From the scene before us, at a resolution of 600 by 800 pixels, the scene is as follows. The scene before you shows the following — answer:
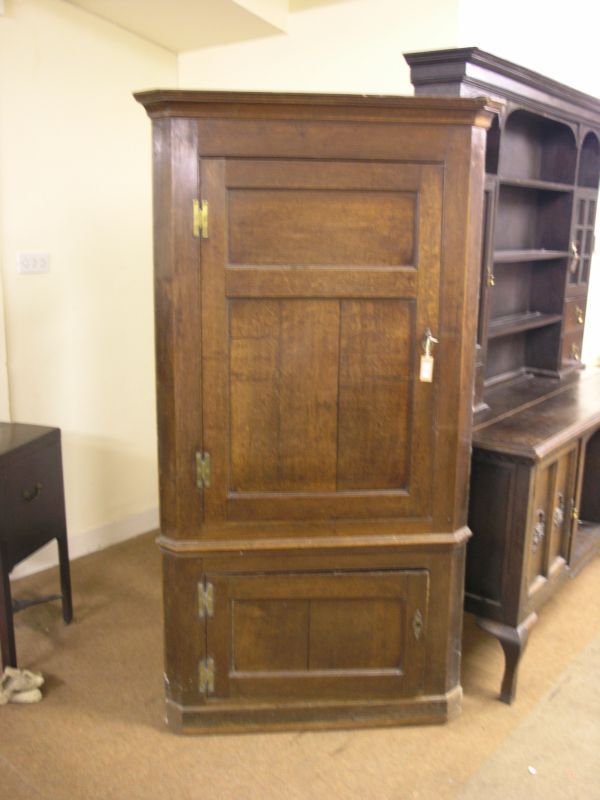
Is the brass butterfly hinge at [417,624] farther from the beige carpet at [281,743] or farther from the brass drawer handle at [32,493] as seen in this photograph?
the brass drawer handle at [32,493]

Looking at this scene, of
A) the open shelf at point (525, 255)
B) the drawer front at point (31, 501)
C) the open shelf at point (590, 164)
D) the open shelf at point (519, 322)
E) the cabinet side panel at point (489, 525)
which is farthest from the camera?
the open shelf at point (590, 164)

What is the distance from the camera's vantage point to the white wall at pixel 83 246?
2.84 metres

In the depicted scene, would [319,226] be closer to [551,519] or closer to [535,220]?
[551,519]

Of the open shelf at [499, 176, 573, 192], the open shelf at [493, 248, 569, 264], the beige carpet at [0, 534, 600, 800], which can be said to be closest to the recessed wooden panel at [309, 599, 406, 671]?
the beige carpet at [0, 534, 600, 800]

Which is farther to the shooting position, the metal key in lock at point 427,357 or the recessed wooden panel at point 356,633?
the recessed wooden panel at point 356,633

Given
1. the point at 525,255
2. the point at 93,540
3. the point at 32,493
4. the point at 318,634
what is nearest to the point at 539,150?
the point at 525,255

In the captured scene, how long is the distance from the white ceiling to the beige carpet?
89.8 inches

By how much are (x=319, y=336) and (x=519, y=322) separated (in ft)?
4.46

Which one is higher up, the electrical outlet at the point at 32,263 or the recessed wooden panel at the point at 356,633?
the electrical outlet at the point at 32,263

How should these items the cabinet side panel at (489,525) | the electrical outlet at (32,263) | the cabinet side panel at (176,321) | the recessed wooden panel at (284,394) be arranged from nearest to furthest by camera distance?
the cabinet side panel at (176,321) → the recessed wooden panel at (284,394) → the cabinet side panel at (489,525) → the electrical outlet at (32,263)

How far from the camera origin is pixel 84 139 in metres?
3.04

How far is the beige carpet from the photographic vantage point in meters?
1.92

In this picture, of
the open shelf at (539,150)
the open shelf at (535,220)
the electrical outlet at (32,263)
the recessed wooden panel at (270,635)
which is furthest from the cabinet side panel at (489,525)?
the electrical outlet at (32,263)

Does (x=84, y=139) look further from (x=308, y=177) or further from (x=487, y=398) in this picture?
(x=487, y=398)
